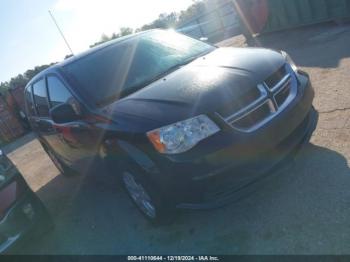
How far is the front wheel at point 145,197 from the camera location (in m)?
3.19

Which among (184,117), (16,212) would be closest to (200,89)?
(184,117)

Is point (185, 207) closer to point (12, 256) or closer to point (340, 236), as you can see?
point (340, 236)

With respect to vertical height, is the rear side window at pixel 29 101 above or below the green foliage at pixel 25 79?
above

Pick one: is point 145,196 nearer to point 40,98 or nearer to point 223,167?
point 223,167

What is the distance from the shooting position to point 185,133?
2.86m

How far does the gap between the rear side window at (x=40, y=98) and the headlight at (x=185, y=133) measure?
283 cm

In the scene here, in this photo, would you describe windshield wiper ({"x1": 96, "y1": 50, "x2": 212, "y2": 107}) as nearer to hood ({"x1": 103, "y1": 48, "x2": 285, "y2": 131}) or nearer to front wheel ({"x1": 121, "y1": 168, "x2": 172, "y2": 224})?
hood ({"x1": 103, "y1": 48, "x2": 285, "y2": 131})

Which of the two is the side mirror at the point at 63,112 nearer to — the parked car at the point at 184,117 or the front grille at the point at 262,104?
the parked car at the point at 184,117

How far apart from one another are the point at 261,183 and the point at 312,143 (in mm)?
1427

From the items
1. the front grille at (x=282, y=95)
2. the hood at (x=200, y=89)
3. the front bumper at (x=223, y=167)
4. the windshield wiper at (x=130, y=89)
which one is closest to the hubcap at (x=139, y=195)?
the front bumper at (x=223, y=167)

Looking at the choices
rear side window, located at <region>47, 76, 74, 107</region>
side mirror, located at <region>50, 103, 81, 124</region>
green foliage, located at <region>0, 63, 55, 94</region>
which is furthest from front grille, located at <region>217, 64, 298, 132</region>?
green foliage, located at <region>0, 63, 55, 94</region>

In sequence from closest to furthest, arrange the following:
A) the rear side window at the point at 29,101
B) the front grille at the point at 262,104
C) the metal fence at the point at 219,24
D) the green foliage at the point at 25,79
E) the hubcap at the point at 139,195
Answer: the front grille at the point at 262,104
the hubcap at the point at 139,195
the rear side window at the point at 29,101
the metal fence at the point at 219,24
the green foliage at the point at 25,79

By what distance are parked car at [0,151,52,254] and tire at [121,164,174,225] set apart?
117 centimetres

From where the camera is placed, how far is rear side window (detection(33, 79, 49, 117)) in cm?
514
